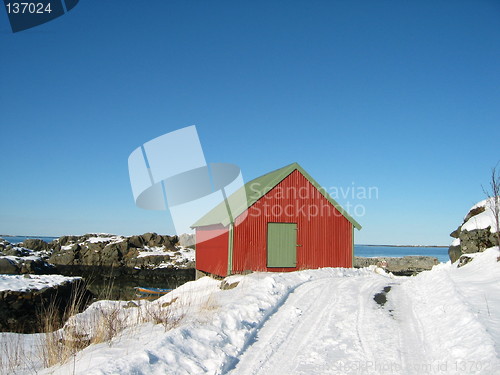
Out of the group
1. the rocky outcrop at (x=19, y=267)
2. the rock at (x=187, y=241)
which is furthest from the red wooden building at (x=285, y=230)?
the rock at (x=187, y=241)

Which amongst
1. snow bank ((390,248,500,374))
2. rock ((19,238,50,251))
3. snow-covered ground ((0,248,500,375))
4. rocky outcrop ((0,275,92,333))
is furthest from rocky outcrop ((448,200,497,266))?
rock ((19,238,50,251))

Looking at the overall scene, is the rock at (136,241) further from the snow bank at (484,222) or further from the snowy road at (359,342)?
the snowy road at (359,342)

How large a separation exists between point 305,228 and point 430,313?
445 inches

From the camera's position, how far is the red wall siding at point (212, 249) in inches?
720

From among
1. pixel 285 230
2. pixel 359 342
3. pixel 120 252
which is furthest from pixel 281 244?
pixel 120 252

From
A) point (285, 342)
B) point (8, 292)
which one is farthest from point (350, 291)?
point (8, 292)

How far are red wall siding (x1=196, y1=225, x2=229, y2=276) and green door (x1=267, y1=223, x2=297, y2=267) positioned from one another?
7.02 feet

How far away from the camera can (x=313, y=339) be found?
5969mm

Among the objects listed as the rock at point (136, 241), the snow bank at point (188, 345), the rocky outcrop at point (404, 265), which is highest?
the snow bank at point (188, 345)

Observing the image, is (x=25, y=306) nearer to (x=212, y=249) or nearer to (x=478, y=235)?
(x=212, y=249)

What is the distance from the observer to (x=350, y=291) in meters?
10.3

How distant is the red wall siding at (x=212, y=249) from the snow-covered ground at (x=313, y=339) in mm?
9251

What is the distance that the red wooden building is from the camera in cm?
1736

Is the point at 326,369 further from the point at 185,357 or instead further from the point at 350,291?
the point at 350,291
